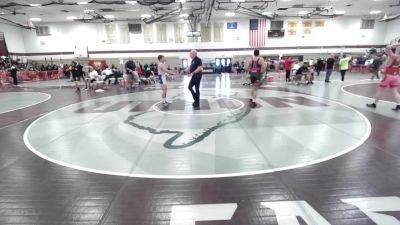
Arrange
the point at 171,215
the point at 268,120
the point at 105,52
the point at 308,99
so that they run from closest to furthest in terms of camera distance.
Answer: the point at 171,215 < the point at 268,120 < the point at 308,99 < the point at 105,52

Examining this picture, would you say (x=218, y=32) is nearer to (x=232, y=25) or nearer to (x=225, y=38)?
(x=225, y=38)

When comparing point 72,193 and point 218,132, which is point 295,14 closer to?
point 218,132

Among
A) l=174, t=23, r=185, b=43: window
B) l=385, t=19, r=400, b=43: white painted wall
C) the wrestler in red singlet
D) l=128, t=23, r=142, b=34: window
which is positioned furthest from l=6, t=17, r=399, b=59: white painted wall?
the wrestler in red singlet

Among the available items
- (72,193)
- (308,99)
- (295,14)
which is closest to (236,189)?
(72,193)

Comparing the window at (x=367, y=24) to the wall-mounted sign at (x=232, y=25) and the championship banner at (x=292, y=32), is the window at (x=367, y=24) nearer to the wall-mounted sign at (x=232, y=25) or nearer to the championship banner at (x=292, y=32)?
the championship banner at (x=292, y=32)

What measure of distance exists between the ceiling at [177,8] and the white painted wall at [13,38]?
135cm

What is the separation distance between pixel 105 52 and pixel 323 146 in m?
29.4

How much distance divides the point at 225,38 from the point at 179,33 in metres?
5.51

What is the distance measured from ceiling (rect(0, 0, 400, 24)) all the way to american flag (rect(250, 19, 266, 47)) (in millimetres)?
2536

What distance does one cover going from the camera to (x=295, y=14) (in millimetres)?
26672

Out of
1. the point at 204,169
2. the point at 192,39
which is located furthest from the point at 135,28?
the point at 204,169

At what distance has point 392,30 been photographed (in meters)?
28.3

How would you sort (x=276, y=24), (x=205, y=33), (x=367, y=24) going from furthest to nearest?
(x=205, y=33) < (x=367, y=24) < (x=276, y=24)

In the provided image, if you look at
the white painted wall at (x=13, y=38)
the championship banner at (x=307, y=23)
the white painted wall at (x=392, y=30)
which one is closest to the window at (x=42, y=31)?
the white painted wall at (x=13, y=38)
